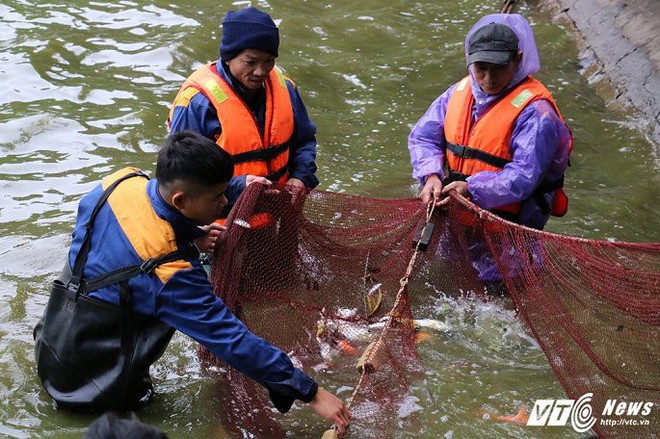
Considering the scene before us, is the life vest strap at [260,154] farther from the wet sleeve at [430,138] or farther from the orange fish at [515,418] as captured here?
the orange fish at [515,418]

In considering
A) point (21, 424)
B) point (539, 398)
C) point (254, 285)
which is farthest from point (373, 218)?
point (21, 424)

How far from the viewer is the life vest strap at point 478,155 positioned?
5.61m

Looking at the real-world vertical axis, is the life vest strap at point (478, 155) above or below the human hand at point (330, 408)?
above

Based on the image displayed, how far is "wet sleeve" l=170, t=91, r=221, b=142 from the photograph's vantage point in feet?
17.3

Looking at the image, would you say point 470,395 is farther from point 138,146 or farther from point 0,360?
point 138,146

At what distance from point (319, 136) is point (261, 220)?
4245 mm

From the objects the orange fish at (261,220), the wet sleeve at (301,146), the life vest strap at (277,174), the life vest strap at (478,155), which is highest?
the life vest strap at (478,155)

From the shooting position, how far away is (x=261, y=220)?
5.10m

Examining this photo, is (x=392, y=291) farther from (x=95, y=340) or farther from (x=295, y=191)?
(x=95, y=340)

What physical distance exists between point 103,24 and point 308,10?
3234 mm

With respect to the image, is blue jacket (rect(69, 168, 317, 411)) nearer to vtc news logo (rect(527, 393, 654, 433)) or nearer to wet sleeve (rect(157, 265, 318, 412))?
wet sleeve (rect(157, 265, 318, 412))

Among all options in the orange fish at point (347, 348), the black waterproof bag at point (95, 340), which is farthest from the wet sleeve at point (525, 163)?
the black waterproof bag at point (95, 340)

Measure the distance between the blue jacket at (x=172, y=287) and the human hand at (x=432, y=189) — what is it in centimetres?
191

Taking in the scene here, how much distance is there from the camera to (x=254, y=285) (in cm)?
504
